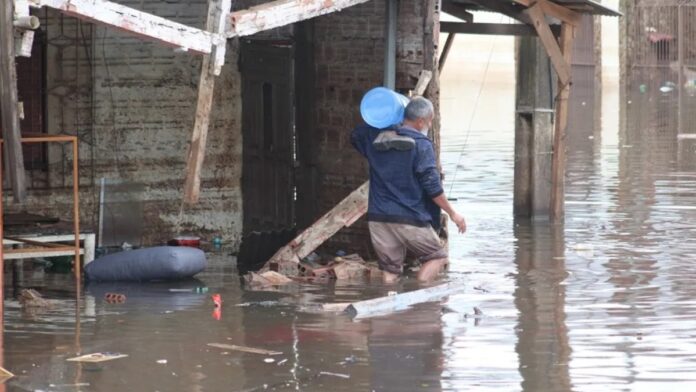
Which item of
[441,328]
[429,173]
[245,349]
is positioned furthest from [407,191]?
[245,349]

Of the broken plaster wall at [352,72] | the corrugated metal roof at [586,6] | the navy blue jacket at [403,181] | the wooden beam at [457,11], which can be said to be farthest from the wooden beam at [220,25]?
the wooden beam at [457,11]

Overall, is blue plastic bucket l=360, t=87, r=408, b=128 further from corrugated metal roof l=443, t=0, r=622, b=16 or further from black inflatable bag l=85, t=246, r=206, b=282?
corrugated metal roof l=443, t=0, r=622, b=16

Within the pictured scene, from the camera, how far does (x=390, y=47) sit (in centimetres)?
1298

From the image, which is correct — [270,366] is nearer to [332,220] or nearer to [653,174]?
[332,220]

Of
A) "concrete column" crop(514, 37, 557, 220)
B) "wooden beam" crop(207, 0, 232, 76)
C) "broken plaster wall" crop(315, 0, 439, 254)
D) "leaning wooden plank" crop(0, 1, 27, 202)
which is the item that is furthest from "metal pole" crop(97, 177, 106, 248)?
"concrete column" crop(514, 37, 557, 220)

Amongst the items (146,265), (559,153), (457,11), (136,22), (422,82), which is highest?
(457,11)

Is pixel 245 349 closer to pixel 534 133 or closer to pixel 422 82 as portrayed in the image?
pixel 422 82

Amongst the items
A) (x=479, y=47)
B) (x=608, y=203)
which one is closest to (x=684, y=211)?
(x=608, y=203)

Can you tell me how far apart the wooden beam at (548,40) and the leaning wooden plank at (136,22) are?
211 inches

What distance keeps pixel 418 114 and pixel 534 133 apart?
5.52 m

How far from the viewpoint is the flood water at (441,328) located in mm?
8836

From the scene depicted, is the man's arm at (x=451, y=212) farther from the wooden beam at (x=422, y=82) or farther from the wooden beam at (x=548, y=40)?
the wooden beam at (x=548, y=40)

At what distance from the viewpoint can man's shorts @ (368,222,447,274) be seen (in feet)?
38.8

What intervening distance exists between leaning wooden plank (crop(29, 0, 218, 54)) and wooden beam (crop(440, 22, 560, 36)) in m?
5.97
